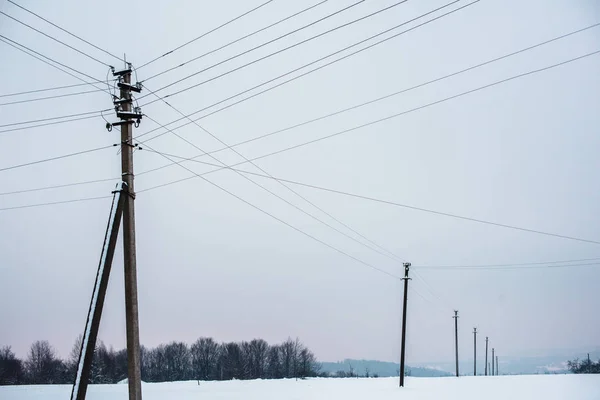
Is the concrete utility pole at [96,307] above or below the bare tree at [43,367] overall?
above

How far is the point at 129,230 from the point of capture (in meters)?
13.4

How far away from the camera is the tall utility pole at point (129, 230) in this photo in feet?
42.0

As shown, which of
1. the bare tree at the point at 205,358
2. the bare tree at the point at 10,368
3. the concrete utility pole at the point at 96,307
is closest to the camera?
the concrete utility pole at the point at 96,307


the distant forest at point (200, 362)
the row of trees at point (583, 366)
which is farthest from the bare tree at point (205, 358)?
the row of trees at point (583, 366)

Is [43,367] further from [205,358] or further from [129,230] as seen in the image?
[129,230]

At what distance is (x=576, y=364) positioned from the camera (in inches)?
4523

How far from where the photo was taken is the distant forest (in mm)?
105625

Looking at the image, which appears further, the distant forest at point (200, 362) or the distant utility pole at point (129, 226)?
the distant forest at point (200, 362)

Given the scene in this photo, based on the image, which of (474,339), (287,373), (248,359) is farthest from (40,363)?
(474,339)

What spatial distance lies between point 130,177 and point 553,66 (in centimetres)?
1271

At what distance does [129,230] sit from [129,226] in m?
0.11

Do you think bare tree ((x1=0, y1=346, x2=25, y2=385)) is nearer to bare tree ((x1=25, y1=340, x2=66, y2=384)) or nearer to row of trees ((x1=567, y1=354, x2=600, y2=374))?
bare tree ((x1=25, y1=340, x2=66, y2=384))

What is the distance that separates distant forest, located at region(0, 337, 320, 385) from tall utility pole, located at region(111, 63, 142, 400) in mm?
98497

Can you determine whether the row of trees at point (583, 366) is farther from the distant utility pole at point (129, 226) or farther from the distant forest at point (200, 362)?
the distant utility pole at point (129, 226)
